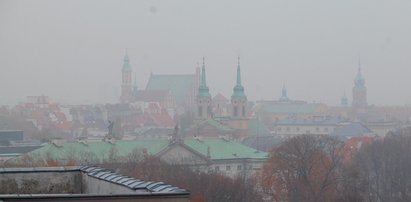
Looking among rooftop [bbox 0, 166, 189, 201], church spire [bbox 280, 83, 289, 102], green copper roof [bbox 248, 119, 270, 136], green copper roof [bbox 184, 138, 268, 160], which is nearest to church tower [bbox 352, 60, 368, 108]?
church spire [bbox 280, 83, 289, 102]

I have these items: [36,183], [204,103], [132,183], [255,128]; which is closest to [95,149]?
[204,103]

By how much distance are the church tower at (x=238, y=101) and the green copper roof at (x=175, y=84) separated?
60.2 metres

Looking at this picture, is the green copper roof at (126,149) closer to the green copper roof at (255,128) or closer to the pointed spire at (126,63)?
the green copper roof at (255,128)

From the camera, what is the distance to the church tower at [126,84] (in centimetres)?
16562

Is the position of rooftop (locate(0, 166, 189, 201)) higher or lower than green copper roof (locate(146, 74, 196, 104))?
lower

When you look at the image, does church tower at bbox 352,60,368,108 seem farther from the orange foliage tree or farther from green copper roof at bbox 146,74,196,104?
the orange foliage tree

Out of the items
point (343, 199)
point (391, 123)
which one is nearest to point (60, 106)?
point (391, 123)

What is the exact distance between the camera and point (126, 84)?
172m

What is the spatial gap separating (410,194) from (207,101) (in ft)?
184

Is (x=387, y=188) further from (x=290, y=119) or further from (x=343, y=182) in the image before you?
(x=290, y=119)

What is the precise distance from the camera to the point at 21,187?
12.7m

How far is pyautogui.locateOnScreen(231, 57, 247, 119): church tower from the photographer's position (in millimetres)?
106375

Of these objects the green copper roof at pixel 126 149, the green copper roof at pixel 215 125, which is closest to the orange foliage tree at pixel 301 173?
the green copper roof at pixel 126 149

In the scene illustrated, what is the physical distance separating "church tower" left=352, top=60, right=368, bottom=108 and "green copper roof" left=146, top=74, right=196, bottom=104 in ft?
69.6
